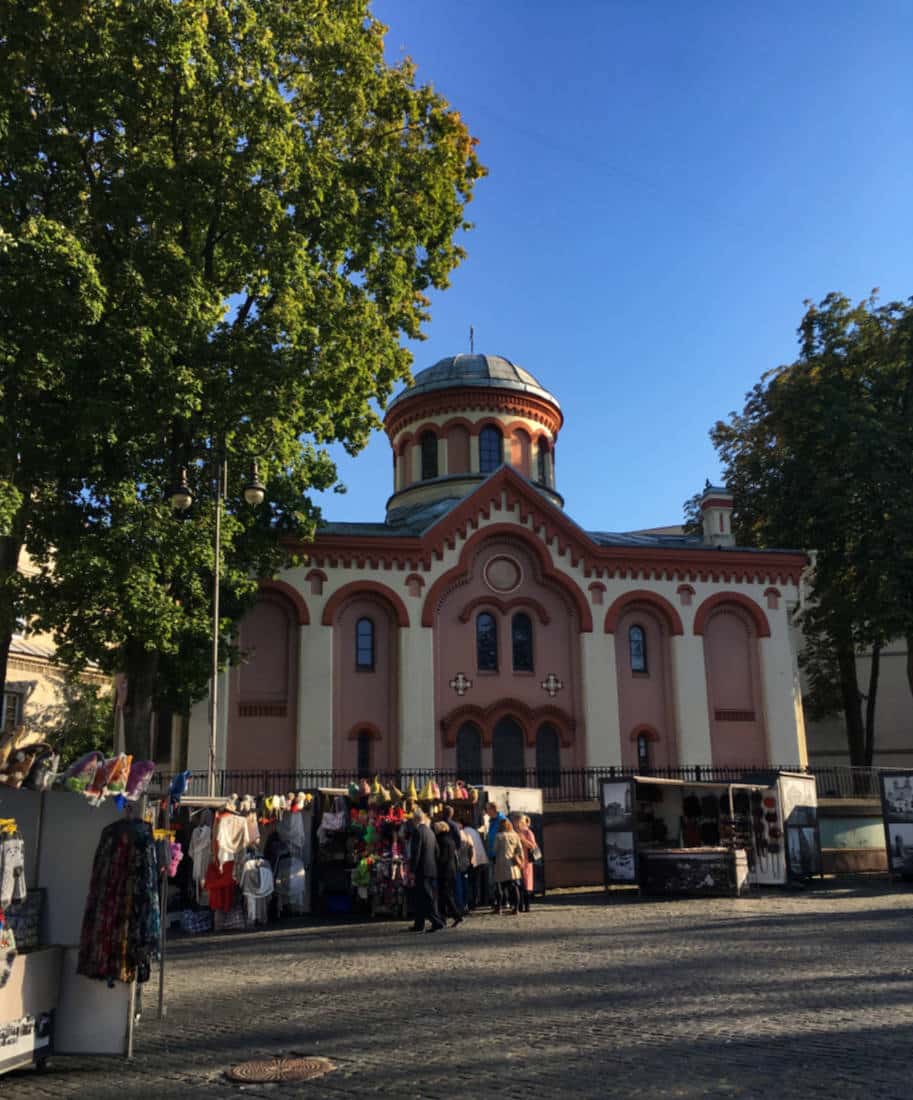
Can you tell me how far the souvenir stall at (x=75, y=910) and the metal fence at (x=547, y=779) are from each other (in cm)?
1538

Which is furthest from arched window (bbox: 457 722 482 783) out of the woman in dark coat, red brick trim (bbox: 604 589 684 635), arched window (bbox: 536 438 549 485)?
the woman in dark coat

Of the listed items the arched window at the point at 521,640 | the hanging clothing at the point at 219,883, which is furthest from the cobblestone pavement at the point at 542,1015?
the arched window at the point at 521,640

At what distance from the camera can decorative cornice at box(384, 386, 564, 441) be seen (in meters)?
36.9

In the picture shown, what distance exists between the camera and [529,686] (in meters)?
29.6

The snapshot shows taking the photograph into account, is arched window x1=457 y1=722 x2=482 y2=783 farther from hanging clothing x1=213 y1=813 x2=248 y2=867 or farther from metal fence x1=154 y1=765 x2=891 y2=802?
hanging clothing x1=213 y1=813 x2=248 y2=867

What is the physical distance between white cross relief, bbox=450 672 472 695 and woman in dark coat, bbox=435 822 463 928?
1225cm

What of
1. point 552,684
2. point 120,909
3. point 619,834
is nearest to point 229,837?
point 619,834

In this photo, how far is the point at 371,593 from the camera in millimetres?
29266

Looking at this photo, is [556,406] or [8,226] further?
[556,406]

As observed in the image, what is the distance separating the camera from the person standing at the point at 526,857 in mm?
18250

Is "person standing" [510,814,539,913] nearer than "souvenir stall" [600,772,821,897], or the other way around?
"person standing" [510,814,539,913]

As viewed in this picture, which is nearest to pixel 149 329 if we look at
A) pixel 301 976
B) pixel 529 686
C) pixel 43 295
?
→ pixel 43 295

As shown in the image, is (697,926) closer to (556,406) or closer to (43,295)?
(43,295)

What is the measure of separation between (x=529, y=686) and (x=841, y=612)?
10892 mm
